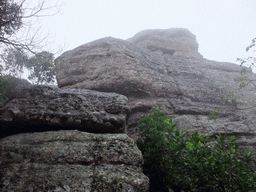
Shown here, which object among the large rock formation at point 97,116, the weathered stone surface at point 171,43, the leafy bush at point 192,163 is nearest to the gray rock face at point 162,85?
the large rock formation at point 97,116

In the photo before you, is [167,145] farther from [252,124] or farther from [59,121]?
[252,124]

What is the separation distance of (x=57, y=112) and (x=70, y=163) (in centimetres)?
171

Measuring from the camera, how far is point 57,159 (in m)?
4.27

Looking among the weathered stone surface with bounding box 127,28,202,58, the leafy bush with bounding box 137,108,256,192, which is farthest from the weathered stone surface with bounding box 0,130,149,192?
the weathered stone surface with bounding box 127,28,202,58

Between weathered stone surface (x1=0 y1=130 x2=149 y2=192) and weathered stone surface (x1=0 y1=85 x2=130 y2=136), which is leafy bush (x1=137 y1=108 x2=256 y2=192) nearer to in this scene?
weathered stone surface (x1=0 y1=130 x2=149 y2=192)

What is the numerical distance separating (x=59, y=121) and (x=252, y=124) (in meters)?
8.48

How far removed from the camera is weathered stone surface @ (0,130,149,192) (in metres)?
3.74

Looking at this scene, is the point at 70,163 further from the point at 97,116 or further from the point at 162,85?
the point at 162,85

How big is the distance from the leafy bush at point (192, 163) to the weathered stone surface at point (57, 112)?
1203 millimetres

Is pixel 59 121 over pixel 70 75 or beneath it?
beneath

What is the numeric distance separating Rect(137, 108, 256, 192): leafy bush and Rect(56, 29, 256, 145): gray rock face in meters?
2.78

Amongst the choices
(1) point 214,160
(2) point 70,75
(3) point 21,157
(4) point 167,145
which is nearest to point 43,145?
(3) point 21,157

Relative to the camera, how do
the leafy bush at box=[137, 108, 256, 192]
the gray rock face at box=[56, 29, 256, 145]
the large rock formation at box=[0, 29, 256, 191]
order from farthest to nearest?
the gray rock face at box=[56, 29, 256, 145]
the large rock formation at box=[0, 29, 256, 191]
the leafy bush at box=[137, 108, 256, 192]

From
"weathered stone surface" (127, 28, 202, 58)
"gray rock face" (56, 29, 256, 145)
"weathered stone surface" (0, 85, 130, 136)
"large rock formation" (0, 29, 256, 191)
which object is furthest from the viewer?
"weathered stone surface" (127, 28, 202, 58)
